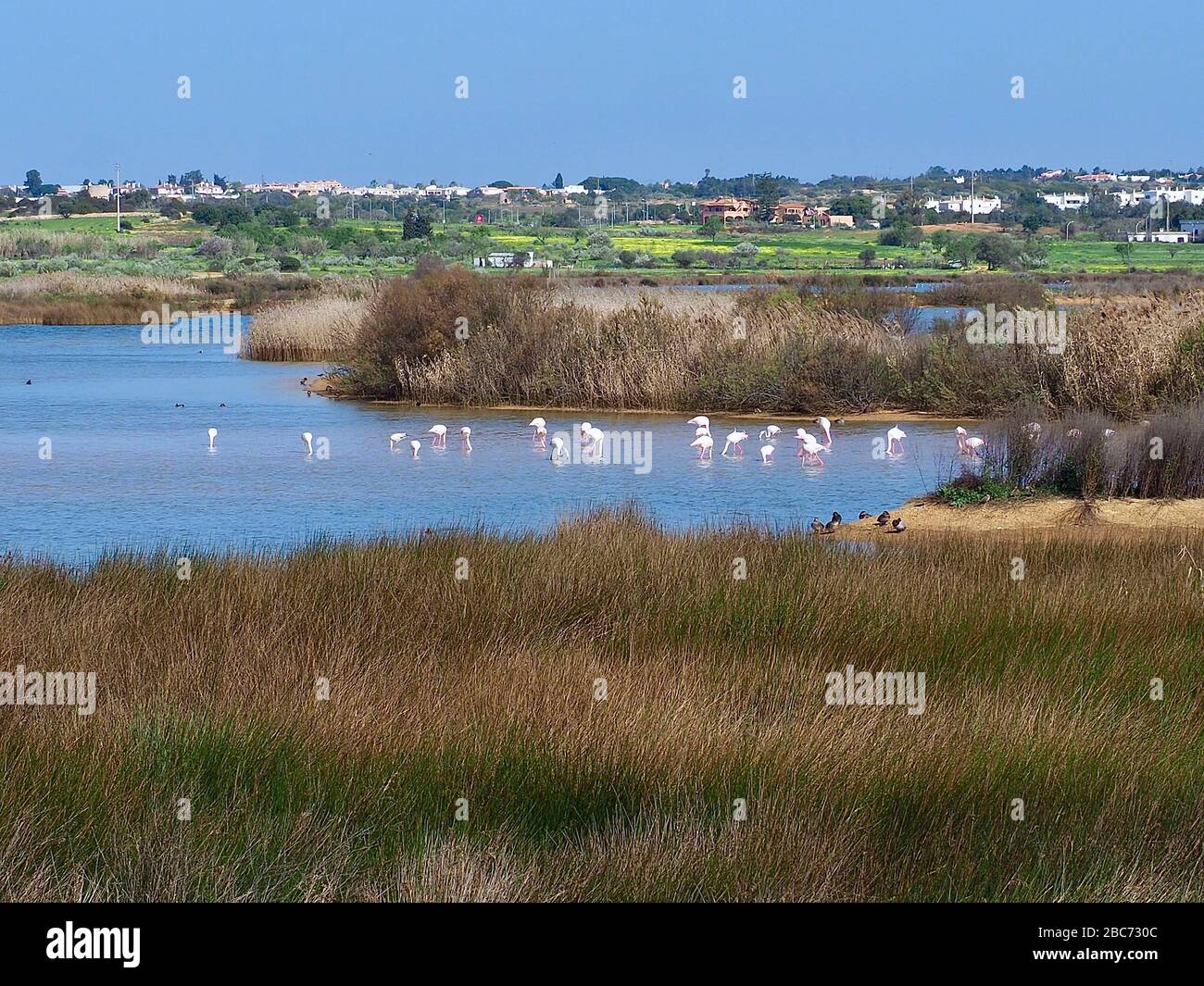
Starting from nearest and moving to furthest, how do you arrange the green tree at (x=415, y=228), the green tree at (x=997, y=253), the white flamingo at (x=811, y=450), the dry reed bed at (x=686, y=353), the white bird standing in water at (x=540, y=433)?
1. the white flamingo at (x=811, y=450)
2. the white bird standing in water at (x=540, y=433)
3. the dry reed bed at (x=686, y=353)
4. the green tree at (x=997, y=253)
5. the green tree at (x=415, y=228)

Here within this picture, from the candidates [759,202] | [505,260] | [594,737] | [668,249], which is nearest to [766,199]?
[759,202]

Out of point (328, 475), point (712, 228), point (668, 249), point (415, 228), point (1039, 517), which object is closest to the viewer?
point (1039, 517)

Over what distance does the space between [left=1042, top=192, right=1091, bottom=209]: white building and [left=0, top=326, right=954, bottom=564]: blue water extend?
125380 mm

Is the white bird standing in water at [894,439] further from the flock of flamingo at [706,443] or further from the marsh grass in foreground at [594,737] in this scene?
the marsh grass in foreground at [594,737]

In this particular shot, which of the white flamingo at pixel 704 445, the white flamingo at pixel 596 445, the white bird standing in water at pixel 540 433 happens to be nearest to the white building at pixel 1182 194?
the white bird standing in water at pixel 540 433

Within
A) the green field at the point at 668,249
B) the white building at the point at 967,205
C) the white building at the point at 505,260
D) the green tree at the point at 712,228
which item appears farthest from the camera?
the white building at the point at 967,205

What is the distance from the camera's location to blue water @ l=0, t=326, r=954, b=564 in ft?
50.3

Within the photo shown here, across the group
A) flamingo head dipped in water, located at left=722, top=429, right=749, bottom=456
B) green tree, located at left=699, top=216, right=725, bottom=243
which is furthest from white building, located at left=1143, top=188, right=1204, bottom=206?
flamingo head dipped in water, located at left=722, top=429, right=749, bottom=456

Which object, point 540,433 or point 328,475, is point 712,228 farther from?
point 328,475

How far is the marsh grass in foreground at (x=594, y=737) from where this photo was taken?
207 inches

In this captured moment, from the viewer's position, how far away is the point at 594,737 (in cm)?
643

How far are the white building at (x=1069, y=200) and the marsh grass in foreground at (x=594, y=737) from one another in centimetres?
14119

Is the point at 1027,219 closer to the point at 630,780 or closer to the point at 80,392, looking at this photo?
the point at 80,392

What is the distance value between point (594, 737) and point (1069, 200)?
159140 millimetres
